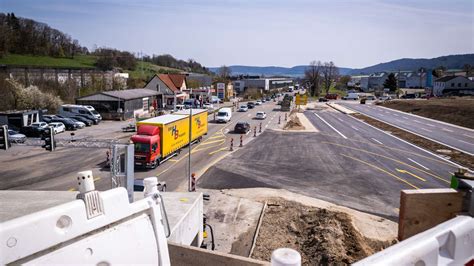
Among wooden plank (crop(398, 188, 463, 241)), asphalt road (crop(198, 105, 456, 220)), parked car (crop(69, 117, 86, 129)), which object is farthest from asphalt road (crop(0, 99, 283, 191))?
wooden plank (crop(398, 188, 463, 241))

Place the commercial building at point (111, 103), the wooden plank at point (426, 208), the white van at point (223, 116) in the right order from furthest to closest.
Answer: the commercial building at point (111, 103), the white van at point (223, 116), the wooden plank at point (426, 208)

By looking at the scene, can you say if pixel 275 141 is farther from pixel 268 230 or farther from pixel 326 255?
pixel 326 255

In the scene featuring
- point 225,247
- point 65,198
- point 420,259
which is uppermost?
point 420,259

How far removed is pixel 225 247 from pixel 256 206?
14.9 feet

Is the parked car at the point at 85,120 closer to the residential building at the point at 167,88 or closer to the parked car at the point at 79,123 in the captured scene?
the parked car at the point at 79,123

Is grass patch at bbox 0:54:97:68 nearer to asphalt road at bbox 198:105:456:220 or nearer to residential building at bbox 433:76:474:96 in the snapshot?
asphalt road at bbox 198:105:456:220

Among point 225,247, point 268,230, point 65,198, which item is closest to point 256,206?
point 268,230

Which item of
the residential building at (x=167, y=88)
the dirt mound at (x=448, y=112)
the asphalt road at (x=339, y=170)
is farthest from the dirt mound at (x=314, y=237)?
the residential building at (x=167, y=88)

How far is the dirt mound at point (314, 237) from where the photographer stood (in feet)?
43.1

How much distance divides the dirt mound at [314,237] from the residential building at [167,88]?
5526 centimetres

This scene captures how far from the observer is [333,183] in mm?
23047

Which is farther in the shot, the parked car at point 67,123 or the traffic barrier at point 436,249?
the parked car at point 67,123

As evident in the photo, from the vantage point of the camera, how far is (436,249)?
2.99m

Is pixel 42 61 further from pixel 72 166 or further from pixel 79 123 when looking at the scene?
pixel 72 166
